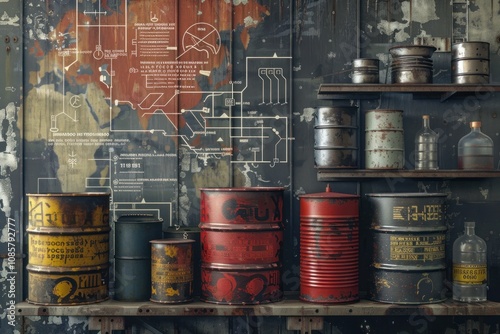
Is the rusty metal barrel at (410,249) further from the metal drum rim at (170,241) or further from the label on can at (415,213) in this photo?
the metal drum rim at (170,241)

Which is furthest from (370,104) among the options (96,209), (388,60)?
(96,209)

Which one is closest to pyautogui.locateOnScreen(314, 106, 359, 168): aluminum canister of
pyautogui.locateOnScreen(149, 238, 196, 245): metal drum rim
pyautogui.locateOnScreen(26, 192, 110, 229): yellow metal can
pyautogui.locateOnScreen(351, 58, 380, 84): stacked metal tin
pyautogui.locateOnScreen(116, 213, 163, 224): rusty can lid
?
pyautogui.locateOnScreen(351, 58, 380, 84): stacked metal tin

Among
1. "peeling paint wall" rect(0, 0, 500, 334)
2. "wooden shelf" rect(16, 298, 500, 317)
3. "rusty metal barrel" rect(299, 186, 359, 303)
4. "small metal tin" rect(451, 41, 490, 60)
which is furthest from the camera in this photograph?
"peeling paint wall" rect(0, 0, 500, 334)

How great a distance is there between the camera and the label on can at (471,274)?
3882mm

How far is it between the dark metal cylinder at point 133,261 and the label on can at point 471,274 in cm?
189

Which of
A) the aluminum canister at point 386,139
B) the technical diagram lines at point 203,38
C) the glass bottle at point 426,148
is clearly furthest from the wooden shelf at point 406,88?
the technical diagram lines at point 203,38

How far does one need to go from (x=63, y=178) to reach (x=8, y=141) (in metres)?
0.44

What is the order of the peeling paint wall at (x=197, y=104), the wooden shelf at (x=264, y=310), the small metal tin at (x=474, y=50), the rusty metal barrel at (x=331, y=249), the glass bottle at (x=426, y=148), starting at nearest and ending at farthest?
the wooden shelf at (x=264, y=310)
the rusty metal barrel at (x=331, y=249)
the small metal tin at (x=474, y=50)
the glass bottle at (x=426, y=148)
the peeling paint wall at (x=197, y=104)

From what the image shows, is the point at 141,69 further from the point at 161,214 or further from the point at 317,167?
the point at 317,167

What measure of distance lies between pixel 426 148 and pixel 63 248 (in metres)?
2.31

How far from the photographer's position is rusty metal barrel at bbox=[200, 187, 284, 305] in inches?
149

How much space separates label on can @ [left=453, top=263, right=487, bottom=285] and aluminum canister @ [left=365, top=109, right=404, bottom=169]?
717mm

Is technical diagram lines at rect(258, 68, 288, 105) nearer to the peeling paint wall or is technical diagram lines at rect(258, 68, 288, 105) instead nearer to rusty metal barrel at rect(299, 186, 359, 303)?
the peeling paint wall

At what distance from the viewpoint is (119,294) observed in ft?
12.9
